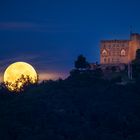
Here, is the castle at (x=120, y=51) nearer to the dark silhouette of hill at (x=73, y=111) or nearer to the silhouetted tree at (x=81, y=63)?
the silhouetted tree at (x=81, y=63)

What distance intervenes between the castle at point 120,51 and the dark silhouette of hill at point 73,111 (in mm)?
6030

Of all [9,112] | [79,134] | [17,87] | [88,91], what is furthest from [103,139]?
[17,87]

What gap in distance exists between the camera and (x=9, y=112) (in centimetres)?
7644

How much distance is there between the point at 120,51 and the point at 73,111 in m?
18.9

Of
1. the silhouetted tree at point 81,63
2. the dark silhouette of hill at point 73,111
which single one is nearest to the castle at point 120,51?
the silhouetted tree at point 81,63

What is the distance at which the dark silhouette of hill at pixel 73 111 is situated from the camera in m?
70.8

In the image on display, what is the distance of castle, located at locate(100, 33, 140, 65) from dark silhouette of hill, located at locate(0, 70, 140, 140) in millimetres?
6030

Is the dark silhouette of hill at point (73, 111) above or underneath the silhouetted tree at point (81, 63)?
underneath

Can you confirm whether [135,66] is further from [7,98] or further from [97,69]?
[7,98]

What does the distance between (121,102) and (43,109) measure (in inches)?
215

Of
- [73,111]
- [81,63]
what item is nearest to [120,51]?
[81,63]

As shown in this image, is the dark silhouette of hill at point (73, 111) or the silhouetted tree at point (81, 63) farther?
the silhouetted tree at point (81, 63)

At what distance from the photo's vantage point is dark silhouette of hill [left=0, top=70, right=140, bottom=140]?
7075cm

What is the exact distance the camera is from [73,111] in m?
77.5
